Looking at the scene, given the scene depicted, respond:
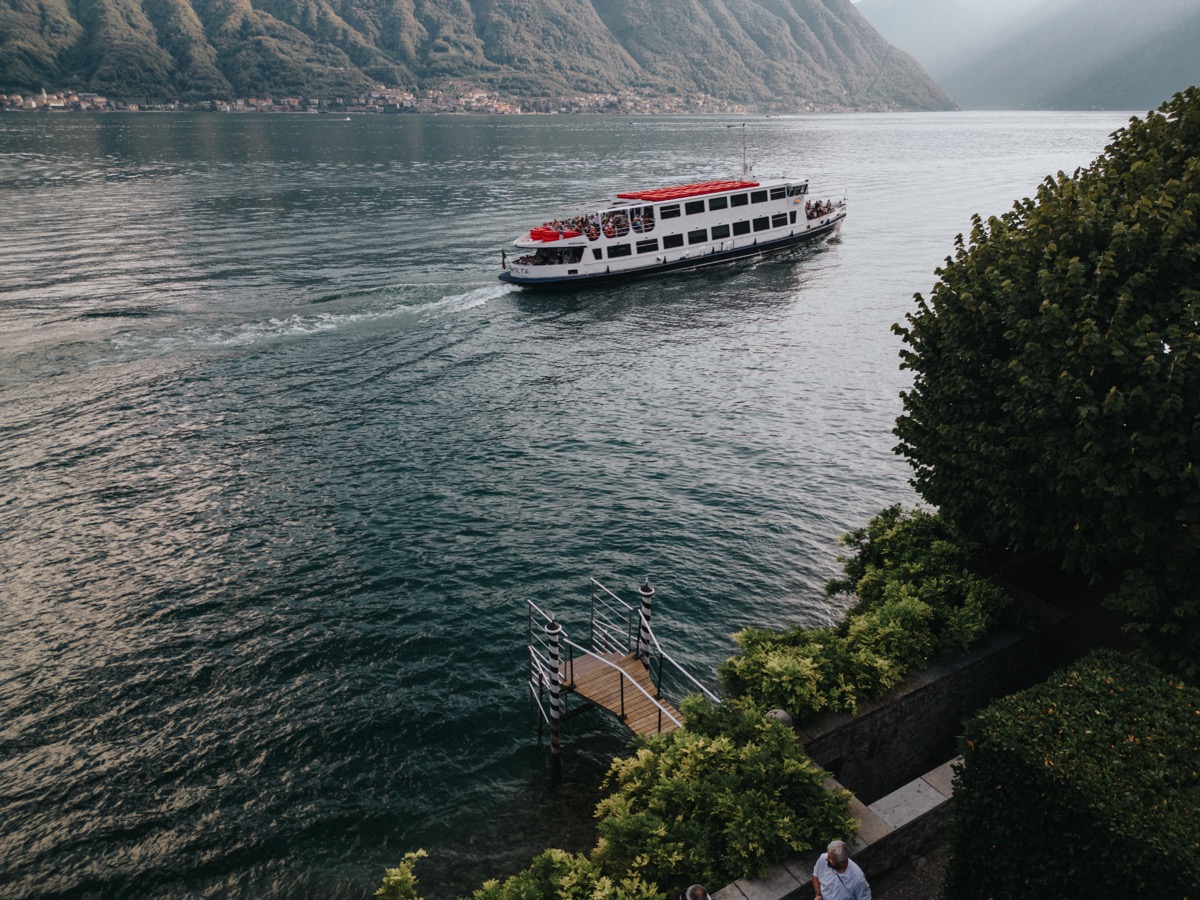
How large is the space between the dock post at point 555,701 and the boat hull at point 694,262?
53276 millimetres

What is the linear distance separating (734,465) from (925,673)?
20.5m

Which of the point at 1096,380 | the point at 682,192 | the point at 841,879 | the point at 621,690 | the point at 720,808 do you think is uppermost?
the point at 682,192

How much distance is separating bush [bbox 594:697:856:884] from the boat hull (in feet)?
192

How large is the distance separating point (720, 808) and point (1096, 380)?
43.3 feet

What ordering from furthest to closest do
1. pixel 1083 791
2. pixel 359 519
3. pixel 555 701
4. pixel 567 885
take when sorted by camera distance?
pixel 359 519 < pixel 555 701 < pixel 567 885 < pixel 1083 791

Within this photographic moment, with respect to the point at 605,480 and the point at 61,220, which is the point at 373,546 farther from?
the point at 61,220

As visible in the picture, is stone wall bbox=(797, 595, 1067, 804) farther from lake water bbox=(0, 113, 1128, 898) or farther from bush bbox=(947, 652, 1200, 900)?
lake water bbox=(0, 113, 1128, 898)

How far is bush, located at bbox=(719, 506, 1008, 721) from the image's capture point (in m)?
16.9

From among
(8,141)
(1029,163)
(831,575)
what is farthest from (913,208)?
(8,141)

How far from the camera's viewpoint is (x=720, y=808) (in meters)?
13.8

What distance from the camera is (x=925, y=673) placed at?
18.3 m

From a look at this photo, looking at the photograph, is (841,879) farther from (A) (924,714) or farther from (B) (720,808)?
(A) (924,714)

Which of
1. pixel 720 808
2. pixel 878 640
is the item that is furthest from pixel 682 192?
pixel 720 808

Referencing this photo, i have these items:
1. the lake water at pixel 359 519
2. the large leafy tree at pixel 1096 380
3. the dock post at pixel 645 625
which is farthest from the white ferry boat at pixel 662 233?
the large leafy tree at pixel 1096 380
